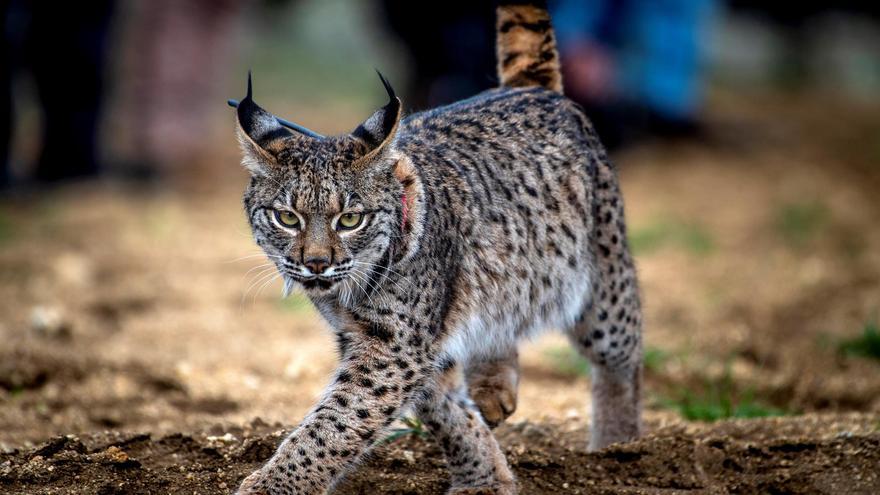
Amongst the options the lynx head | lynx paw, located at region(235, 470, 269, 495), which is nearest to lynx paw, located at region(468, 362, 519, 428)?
the lynx head

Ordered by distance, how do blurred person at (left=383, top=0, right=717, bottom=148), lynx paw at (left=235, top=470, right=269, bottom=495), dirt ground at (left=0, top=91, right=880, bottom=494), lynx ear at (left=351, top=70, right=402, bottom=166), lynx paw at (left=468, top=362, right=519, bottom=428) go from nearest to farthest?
1. lynx paw at (left=235, top=470, right=269, bottom=495)
2. lynx ear at (left=351, top=70, right=402, bottom=166)
3. dirt ground at (left=0, top=91, right=880, bottom=494)
4. lynx paw at (left=468, top=362, right=519, bottom=428)
5. blurred person at (left=383, top=0, right=717, bottom=148)

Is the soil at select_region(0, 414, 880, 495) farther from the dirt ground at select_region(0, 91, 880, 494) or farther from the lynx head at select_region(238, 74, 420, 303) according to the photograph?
the lynx head at select_region(238, 74, 420, 303)

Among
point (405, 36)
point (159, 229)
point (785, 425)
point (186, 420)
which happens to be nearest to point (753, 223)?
point (405, 36)

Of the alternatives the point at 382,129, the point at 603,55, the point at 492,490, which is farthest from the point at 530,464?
the point at 603,55

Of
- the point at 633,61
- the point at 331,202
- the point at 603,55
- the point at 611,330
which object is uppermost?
the point at 331,202

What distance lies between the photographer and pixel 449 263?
4.99 metres

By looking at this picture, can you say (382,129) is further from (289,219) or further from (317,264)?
(317,264)

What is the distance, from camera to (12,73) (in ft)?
37.8

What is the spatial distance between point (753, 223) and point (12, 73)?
715cm

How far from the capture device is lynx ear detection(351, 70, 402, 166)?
15.3ft

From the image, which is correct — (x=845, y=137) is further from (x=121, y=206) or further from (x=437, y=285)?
(x=437, y=285)

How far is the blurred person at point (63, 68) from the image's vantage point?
12.2 meters

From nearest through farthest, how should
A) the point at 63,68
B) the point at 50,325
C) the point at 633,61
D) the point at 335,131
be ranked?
the point at 50,325, the point at 63,68, the point at 335,131, the point at 633,61

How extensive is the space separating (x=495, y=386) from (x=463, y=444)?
21.9 inches
